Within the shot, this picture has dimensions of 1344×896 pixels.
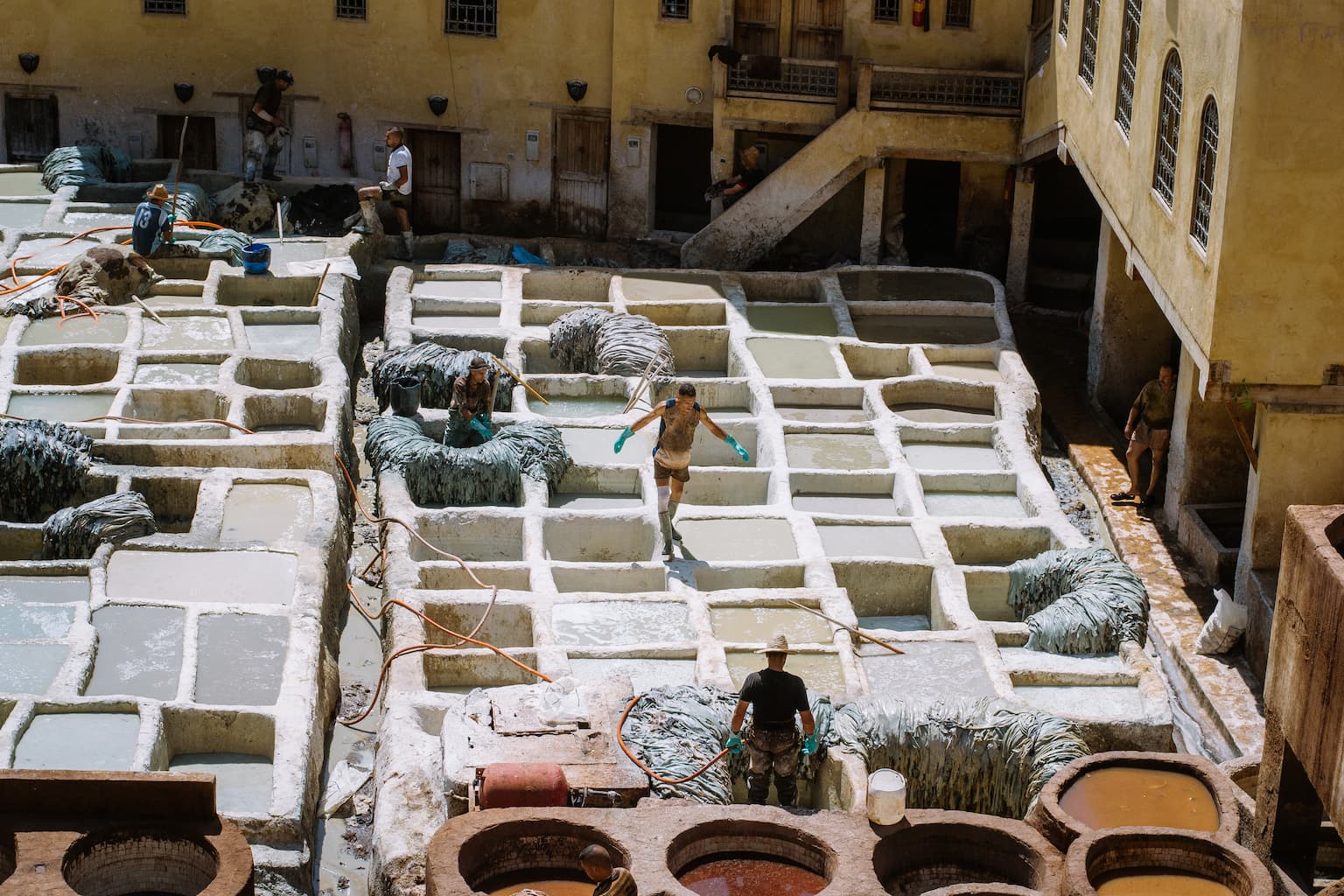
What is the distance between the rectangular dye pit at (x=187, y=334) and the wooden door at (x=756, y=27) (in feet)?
29.2

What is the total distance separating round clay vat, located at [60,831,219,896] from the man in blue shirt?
12813mm

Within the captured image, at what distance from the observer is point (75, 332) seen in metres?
23.2

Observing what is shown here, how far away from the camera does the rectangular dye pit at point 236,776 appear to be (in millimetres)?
15488

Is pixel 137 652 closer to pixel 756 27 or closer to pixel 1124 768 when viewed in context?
pixel 1124 768

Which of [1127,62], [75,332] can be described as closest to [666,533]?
[1127,62]

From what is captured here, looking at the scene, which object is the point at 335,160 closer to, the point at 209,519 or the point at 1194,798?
the point at 209,519

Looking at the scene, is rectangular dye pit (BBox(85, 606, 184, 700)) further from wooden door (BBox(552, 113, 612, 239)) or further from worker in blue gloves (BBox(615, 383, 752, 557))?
wooden door (BBox(552, 113, 612, 239))

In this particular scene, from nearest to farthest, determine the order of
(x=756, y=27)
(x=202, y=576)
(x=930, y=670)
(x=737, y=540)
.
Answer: (x=930, y=670) → (x=202, y=576) → (x=737, y=540) → (x=756, y=27)

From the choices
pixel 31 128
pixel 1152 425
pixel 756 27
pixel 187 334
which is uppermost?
pixel 756 27

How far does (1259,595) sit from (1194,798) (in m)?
4.85

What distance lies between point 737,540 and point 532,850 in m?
6.62

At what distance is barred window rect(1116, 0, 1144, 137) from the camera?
21734mm

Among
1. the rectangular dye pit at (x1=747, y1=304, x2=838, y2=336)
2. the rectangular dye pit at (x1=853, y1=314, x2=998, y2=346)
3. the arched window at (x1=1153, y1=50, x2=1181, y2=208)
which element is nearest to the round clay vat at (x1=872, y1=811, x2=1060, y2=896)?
the arched window at (x1=1153, y1=50, x2=1181, y2=208)

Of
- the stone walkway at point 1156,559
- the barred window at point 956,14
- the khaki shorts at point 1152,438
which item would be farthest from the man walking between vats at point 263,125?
the khaki shorts at point 1152,438
